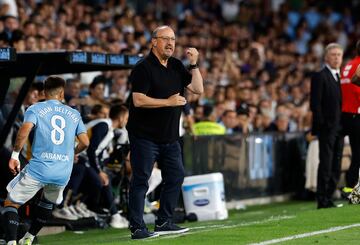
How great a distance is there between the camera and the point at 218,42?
27.1m

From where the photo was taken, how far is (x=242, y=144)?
1959cm

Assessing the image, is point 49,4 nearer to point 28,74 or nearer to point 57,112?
point 28,74

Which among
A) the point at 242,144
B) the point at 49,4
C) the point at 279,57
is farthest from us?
the point at 279,57

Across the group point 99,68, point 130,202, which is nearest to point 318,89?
point 99,68

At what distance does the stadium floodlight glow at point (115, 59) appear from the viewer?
15266 mm

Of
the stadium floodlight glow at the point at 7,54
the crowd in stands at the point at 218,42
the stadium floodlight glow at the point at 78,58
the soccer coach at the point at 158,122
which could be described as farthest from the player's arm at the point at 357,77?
the stadium floodlight glow at the point at 7,54

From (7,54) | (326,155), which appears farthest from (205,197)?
(7,54)

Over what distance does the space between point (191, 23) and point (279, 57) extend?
9.08 ft

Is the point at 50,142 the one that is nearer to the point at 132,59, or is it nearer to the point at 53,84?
the point at 53,84

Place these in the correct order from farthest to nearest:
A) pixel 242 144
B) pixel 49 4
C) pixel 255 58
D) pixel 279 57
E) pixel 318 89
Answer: pixel 279 57 < pixel 255 58 < pixel 49 4 < pixel 242 144 < pixel 318 89

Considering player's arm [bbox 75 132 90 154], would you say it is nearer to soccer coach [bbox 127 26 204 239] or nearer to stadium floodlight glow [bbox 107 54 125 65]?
soccer coach [bbox 127 26 204 239]

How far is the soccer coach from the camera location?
39.1 feet

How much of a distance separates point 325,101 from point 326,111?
15cm

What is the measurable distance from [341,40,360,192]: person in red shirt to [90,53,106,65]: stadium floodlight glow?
3407 mm
